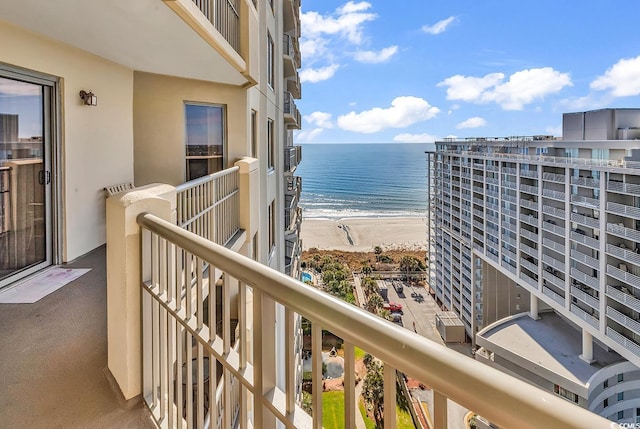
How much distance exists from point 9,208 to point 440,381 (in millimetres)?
4477

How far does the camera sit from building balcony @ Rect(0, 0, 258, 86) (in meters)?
3.12

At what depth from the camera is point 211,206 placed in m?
4.07

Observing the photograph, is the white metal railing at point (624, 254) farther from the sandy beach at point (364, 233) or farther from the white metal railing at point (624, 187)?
the sandy beach at point (364, 233)

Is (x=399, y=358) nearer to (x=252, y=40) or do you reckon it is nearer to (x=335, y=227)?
(x=252, y=40)

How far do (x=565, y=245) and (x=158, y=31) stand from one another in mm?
17045

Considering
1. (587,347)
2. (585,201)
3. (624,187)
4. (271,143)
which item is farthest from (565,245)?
(271,143)

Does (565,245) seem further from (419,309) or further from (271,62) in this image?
(271,62)

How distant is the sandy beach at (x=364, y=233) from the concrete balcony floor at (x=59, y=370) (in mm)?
35622

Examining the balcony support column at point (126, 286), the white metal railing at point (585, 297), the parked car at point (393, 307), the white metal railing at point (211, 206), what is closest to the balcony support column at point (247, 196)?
the white metal railing at point (211, 206)

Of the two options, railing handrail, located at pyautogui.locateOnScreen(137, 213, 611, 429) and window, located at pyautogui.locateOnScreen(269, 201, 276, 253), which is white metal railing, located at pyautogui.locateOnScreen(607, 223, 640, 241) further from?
railing handrail, located at pyautogui.locateOnScreen(137, 213, 611, 429)

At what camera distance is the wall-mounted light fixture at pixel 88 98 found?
15.5 ft

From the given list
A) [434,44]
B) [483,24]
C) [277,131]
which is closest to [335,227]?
[277,131]

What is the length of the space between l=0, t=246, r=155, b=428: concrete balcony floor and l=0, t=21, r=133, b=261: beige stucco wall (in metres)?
1.65

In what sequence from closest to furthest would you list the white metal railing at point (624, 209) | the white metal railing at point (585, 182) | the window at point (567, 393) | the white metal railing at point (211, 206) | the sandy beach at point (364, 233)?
the white metal railing at point (211, 206), the white metal railing at point (624, 209), the white metal railing at point (585, 182), the window at point (567, 393), the sandy beach at point (364, 233)
